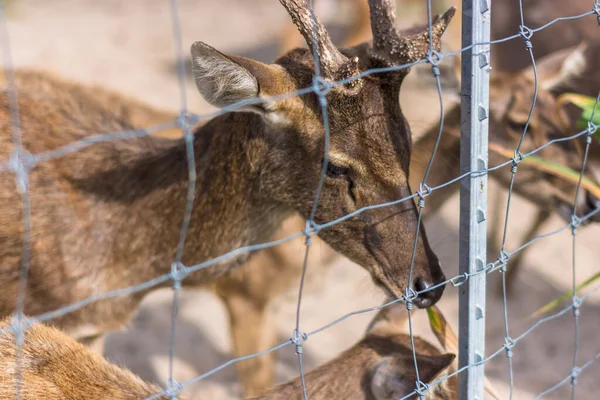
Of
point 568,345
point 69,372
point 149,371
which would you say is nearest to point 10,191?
point 69,372

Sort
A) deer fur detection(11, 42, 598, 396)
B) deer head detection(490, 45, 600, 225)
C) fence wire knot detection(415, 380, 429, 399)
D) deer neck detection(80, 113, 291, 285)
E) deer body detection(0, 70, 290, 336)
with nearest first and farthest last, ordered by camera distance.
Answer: fence wire knot detection(415, 380, 429, 399) → deer neck detection(80, 113, 291, 285) → deer body detection(0, 70, 290, 336) → deer fur detection(11, 42, 598, 396) → deer head detection(490, 45, 600, 225)

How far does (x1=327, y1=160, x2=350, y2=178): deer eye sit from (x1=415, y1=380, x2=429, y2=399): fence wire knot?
848mm

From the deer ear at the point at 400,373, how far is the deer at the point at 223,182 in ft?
0.90

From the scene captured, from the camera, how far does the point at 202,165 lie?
126 inches

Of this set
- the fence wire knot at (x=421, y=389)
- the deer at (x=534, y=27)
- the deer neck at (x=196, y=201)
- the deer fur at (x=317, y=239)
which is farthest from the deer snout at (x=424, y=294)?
the deer at (x=534, y=27)

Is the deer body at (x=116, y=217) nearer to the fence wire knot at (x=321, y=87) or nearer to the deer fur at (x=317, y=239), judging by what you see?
the deer fur at (x=317, y=239)

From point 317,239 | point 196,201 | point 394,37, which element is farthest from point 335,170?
point 317,239

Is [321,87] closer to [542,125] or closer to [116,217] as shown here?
[116,217]

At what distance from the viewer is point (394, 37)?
2.59 metres

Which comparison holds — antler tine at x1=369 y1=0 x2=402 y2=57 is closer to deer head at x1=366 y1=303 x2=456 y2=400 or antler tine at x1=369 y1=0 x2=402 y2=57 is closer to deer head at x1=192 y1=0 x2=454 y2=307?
deer head at x1=192 y1=0 x2=454 y2=307

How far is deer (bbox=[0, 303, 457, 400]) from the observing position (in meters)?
2.25

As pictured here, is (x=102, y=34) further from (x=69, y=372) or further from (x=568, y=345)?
(x=69, y=372)

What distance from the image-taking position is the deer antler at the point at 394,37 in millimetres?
2578

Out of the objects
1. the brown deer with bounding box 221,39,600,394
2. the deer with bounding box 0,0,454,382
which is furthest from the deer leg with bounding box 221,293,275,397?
the deer with bounding box 0,0,454,382
